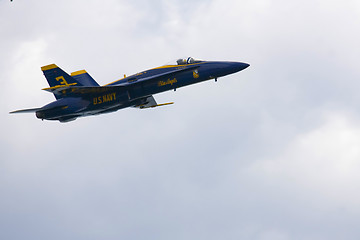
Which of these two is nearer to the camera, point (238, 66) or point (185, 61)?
point (238, 66)

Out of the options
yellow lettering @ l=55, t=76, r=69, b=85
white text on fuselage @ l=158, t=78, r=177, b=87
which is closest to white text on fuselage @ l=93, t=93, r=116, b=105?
white text on fuselage @ l=158, t=78, r=177, b=87

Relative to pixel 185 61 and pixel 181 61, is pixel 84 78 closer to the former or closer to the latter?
pixel 181 61

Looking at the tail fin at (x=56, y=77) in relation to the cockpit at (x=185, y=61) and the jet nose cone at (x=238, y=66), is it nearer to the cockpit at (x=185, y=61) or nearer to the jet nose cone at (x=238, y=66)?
the cockpit at (x=185, y=61)

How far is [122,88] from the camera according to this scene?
46719 mm

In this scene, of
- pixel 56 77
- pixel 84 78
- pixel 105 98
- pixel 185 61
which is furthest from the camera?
pixel 84 78

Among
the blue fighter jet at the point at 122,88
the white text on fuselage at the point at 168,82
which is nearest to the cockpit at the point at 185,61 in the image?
the blue fighter jet at the point at 122,88

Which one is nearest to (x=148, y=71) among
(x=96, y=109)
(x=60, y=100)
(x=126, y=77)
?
(x=126, y=77)

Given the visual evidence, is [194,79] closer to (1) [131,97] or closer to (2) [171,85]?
(2) [171,85]

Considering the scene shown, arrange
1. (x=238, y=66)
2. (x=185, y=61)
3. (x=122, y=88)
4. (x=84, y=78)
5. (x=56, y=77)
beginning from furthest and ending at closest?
(x=84, y=78)
(x=56, y=77)
(x=122, y=88)
(x=185, y=61)
(x=238, y=66)

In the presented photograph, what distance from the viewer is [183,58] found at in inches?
1804

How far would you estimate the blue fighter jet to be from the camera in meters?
44.5

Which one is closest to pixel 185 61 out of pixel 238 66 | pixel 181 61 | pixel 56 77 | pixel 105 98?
pixel 181 61

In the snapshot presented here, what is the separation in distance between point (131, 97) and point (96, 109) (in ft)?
12.4

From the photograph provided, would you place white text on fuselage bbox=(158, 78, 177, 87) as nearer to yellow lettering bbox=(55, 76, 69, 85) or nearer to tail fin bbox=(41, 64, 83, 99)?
tail fin bbox=(41, 64, 83, 99)
